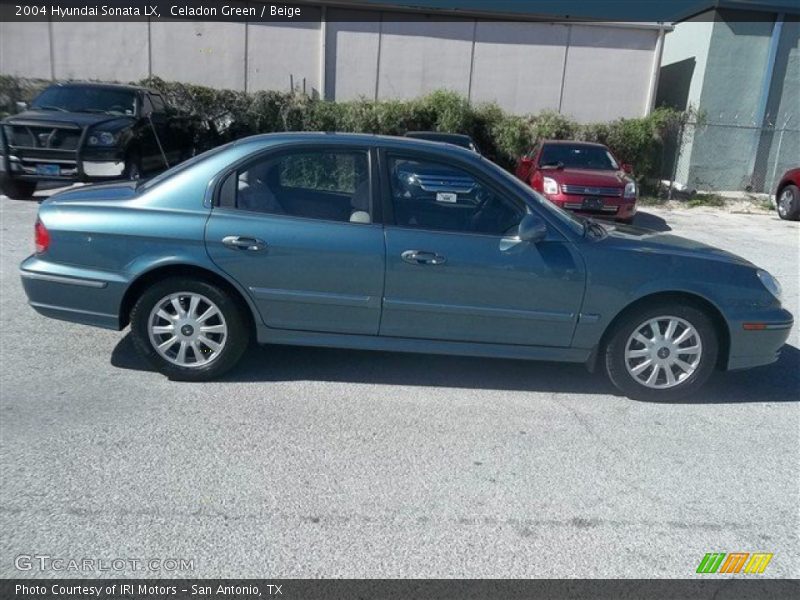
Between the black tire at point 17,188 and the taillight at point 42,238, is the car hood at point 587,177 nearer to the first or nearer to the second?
the taillight at point 42,238

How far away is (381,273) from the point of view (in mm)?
4523

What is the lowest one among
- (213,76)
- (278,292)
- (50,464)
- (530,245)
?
(50,464)

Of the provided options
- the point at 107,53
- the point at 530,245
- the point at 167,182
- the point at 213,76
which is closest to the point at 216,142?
the point at 213,76

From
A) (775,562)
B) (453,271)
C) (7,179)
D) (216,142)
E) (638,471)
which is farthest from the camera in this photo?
(216,142)

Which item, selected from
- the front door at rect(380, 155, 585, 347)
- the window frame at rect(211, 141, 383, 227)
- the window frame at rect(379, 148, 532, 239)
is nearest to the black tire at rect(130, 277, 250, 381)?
the window frame at rect(211, 141, 383, 227)

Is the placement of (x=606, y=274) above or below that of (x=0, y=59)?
below

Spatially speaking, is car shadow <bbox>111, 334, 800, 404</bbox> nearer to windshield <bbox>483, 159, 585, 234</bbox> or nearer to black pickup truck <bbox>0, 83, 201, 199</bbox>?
windshield <bbox>483, 159, 585, 234</bbox>

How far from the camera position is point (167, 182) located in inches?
185

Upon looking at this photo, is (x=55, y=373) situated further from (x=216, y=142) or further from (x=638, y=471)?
(x=216, y=142)

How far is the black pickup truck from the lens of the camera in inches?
425

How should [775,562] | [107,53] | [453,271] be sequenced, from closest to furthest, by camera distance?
[775,562]
[453,271]
[107,53]

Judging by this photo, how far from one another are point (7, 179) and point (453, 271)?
31.4 ft

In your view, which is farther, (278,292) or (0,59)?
Answer: (0,59)

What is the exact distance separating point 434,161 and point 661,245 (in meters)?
1.67
